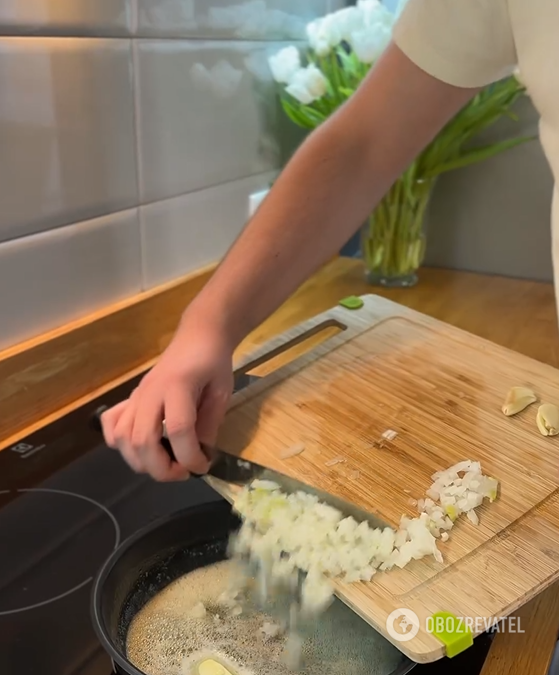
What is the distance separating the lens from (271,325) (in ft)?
3.46

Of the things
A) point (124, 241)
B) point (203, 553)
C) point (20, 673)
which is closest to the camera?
point (20, 673)

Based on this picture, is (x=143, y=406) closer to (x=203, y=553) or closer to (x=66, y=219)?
(x=203, y=553)

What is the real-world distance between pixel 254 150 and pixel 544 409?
629mm

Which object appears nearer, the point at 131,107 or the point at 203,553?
the point at 203,553

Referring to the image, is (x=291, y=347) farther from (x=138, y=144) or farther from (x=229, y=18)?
(x=229, y=18)

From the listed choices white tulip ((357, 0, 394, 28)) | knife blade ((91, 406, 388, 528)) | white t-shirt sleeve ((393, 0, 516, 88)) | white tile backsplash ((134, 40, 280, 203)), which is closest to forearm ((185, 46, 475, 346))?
white t-shirt sleeve ((393, 0, 516, 88))

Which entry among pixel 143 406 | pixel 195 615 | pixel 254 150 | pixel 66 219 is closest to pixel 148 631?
pixel 195 615

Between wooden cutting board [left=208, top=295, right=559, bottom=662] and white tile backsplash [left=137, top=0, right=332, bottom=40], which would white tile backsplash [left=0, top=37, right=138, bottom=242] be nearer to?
white tile backsplash [left=137, top=0, right=332, bottom=40]

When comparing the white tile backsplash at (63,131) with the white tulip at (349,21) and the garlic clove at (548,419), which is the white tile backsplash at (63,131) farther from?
the garlic clove at (548,419)

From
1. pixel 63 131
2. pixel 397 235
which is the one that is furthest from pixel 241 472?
pixel 397 235

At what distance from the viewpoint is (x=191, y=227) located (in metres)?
1.02

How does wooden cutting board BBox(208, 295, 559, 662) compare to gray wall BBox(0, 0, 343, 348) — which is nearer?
wooden cutting board BBox(208, 295, 559, 662)

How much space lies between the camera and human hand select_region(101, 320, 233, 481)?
612 mm

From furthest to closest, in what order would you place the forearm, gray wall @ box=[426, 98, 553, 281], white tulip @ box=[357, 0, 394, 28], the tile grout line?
gray wall @ box=[426, 98, 553, 281]
white tulip @ box=[357, 0, 394, 28]
the tile grout line
the forearm
